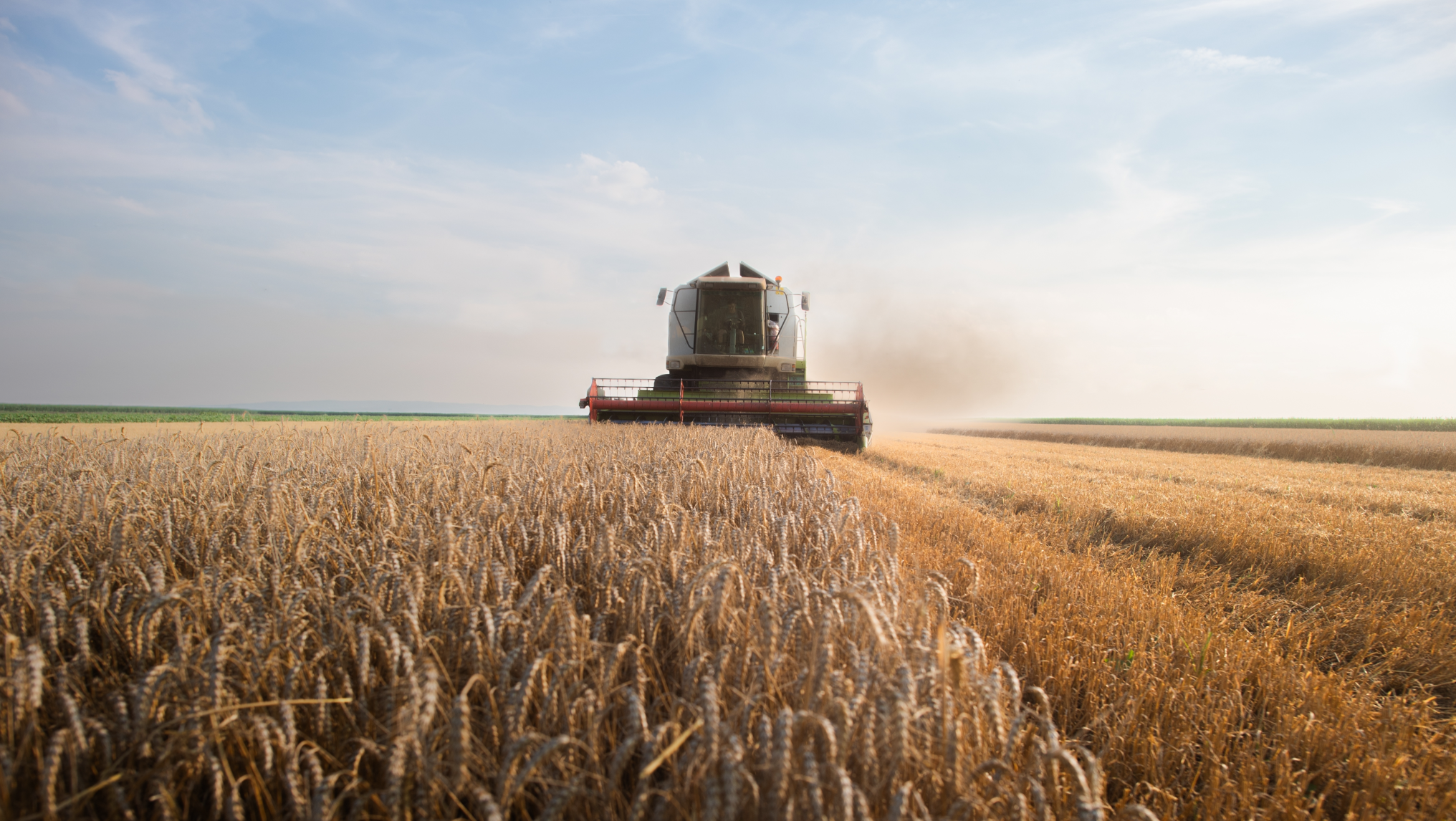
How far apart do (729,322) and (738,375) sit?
132 centimetres

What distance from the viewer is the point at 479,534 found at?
2934 millimetres

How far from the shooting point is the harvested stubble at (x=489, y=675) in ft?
4.21

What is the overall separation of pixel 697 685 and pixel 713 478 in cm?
311

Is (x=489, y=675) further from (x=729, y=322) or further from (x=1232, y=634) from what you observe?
(x=729, y=322)

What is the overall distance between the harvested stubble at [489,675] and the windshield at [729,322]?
38.3ft

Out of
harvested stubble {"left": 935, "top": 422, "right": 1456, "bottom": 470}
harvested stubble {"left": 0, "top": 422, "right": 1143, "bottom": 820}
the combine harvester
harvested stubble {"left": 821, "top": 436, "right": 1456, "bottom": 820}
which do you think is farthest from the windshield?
harvested stubble {"left": 935, "top": 422, "right": 1456, "bottom": 470}

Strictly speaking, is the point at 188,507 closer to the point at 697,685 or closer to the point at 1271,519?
the point at 697,685

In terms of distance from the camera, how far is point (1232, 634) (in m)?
3.43

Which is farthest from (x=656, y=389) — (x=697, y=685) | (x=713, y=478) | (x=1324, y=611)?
(x=697, y=685)

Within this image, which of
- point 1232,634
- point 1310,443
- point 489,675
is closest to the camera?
point 489,675

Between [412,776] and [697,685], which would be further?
[697,685]

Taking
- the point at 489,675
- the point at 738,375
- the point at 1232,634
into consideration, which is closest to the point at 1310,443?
the point at 738,375

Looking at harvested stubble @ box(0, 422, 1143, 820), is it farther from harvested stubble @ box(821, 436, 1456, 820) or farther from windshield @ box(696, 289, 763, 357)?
windshield @ box(696, 289, 763, 357)

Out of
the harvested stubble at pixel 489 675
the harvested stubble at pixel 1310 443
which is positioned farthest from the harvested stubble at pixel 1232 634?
the harvested stubble at pixel 1310 443
